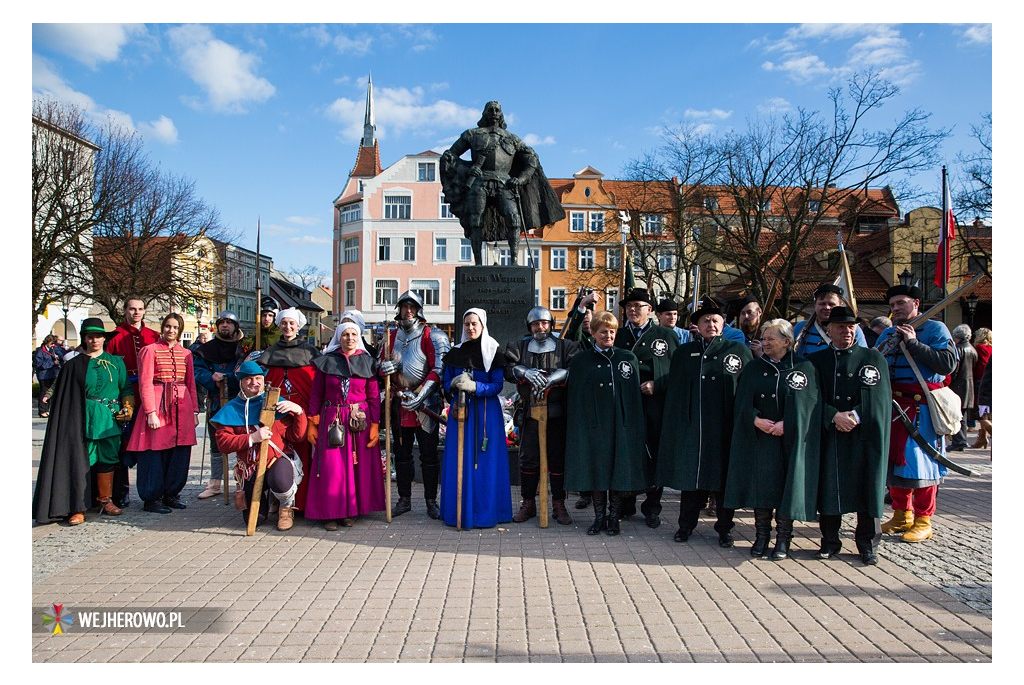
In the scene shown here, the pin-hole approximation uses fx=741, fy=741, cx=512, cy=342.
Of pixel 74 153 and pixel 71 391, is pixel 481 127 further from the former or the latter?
pixel 74 153

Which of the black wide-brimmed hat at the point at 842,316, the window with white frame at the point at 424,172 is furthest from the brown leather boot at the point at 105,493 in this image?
the window with white frame at the point at 424,172

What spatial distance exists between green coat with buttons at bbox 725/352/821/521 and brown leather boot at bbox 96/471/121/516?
562cm

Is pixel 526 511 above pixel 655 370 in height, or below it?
below

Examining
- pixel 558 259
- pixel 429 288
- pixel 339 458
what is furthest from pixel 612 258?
pixel 339 458

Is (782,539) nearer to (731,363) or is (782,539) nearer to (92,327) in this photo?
(731,363)

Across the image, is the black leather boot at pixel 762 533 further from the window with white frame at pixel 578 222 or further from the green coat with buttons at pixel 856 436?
the window with white frame at pixel 578 222

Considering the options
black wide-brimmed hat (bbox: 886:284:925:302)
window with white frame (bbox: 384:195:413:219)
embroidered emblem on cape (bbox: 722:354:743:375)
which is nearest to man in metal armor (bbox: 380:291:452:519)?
embroidered emblem on cape (bbox: 722:354:743:375)

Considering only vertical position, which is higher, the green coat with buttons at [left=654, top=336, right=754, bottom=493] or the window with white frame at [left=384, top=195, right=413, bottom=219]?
the window with white frame at [left=384, top=195, right=413, bottom=219]

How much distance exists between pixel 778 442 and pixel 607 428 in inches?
54.2

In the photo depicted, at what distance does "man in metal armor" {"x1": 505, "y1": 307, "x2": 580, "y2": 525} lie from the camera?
6.50 m

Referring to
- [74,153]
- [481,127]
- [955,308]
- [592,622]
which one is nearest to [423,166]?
[74,153]

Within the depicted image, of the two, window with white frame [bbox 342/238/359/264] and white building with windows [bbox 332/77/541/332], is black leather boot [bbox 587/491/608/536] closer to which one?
white building with windows [bbox 332/77/541/332]

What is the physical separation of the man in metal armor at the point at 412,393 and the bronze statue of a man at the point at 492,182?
106 inches

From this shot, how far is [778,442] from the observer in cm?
543
